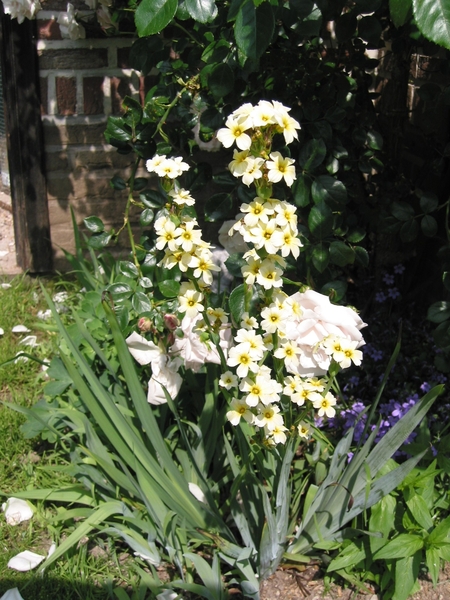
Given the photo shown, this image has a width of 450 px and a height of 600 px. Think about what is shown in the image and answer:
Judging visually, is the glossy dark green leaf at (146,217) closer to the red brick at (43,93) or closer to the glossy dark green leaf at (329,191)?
the glossy dark green leaf at (329,191)

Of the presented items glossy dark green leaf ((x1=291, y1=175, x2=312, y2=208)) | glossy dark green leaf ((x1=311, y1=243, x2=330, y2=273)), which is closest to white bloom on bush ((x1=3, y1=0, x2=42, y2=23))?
glossy dark green leaf ((x1=291, y1=175, x2=312, y2=208))

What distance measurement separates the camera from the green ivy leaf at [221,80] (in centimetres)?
147

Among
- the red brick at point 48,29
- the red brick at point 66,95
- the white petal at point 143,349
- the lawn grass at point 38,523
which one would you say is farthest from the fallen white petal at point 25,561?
the red brick at point 48,29

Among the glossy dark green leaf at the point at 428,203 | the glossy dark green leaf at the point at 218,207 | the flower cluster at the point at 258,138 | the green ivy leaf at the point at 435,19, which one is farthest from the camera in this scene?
the glossy dark green leaf at the point at 428,203

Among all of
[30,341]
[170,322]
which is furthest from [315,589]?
[30,341]

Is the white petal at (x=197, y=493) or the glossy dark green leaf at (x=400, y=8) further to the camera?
the white petal at (x=197, y=493)

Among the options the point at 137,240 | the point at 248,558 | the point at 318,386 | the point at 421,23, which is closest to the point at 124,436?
the point at 248,558

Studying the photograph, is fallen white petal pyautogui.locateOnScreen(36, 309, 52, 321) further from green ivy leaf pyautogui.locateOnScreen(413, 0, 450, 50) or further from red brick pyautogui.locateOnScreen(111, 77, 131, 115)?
green ivy leaf pyautogui.locateOnScreen(413, 0, 450, 50)

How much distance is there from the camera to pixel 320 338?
1.27 meters

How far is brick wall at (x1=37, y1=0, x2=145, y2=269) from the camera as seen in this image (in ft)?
8.20

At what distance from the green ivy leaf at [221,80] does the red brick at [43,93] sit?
4.22 ft

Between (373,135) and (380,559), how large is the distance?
45.7 inches

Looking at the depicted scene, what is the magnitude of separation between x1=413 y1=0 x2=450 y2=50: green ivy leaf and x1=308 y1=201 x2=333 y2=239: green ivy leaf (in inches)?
24.0

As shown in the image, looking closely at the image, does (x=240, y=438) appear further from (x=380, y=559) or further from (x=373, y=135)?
(x=373, y=135)
